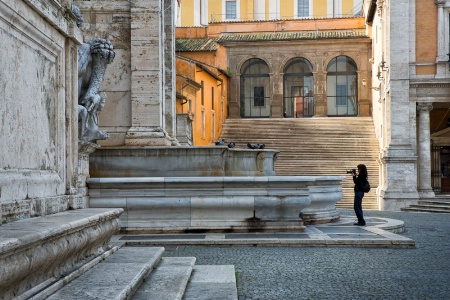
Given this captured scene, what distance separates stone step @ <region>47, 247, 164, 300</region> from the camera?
13.7ft

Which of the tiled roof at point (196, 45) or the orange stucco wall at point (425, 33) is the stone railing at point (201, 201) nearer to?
the orange stucco wall at point (425, 33)

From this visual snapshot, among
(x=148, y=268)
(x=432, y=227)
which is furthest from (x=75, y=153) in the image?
(x=432, y=227)

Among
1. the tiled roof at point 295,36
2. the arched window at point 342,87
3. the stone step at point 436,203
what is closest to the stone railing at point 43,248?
the stone step at point 436,203

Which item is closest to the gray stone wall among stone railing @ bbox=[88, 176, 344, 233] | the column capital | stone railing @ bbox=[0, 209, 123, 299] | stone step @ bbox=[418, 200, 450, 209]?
stone railing @ bbox=[0, 209, 123, 299]

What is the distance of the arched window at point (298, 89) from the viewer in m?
45.6

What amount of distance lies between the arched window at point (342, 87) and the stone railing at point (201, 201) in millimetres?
35445

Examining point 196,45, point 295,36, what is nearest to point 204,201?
point 295,36

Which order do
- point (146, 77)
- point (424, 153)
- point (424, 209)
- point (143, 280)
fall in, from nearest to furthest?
point (143, 280) < point (146, 77) < point (424, 209) < point (424, 153)

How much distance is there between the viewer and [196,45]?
46.7m

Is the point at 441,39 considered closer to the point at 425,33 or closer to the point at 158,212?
the point at 425,33

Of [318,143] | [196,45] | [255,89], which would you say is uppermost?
[196,45]

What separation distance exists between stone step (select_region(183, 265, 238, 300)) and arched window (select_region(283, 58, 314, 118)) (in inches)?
1544

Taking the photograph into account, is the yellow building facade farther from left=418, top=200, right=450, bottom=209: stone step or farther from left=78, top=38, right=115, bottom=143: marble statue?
left=78, top=38, right=115, bottom=143: marble statue

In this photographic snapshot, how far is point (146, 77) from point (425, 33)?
54.4 ft
